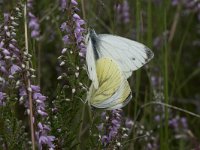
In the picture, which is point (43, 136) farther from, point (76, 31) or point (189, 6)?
A: point (189, 6)

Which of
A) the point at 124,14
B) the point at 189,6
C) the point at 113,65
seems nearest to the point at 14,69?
the point at 113,65

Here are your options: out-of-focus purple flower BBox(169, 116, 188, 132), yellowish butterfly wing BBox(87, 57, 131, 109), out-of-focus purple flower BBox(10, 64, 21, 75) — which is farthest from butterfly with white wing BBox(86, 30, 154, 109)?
out-of-focus purple flower BBox(169, 116, 188, 132)

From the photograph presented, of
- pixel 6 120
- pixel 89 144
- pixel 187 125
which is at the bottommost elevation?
pixel 187 125

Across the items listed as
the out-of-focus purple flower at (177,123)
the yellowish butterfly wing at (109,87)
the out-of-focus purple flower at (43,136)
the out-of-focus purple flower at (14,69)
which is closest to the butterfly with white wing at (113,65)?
the yellowish butterfly wing at (109,87)

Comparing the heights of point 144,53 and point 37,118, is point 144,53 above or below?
above

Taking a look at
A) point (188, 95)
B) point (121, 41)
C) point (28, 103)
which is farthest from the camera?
point (188, 95)

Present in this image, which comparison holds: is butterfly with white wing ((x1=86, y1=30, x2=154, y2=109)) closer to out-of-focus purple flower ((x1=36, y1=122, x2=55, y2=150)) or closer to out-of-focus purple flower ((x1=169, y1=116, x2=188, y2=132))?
out-of-focus purple flower ((x1=36, y1=122, x2=55, y2=150))

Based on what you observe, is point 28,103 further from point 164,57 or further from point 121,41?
point 164,57

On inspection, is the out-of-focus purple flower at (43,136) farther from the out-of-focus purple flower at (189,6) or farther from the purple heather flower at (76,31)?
the out-of-focus purple flower at (189,6)

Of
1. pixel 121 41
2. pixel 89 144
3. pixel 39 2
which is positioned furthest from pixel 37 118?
pixel 39 2
